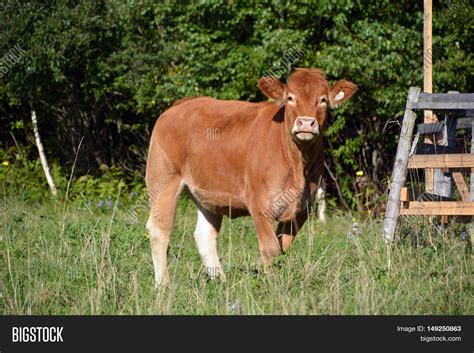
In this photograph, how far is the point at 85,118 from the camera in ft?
59.7

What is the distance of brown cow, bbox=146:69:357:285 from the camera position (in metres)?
6.96

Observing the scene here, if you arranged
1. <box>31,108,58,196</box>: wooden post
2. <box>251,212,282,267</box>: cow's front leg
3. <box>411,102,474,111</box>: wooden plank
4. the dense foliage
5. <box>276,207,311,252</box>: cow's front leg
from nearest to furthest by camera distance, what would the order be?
1. <box>251,212,282,267</box>: cow's front leg
2. <box>276,207,311,252</box>: cow's front leg
3. <box>411,102,474,111</box>: wooden plank
4. the dense foliage
5. <box>31,108,58,196</box>: wooden post

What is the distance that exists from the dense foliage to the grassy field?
241 inches

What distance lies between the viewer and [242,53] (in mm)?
14859

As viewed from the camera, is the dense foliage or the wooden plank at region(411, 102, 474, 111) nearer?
the wooden plank at region(411, 102, 474, 111)

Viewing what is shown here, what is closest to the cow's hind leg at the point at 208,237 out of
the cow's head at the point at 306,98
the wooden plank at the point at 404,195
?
the cow's head at the point at 306,98

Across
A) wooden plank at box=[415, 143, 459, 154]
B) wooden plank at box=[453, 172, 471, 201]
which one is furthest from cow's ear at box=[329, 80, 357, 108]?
wooden plank at box=[453, 172, 471, 201]

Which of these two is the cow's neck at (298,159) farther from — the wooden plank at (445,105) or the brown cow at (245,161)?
the wooden plank at (445,105)

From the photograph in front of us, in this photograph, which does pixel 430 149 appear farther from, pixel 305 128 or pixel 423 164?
pixel 305 128

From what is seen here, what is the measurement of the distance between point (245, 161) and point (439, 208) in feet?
6.14

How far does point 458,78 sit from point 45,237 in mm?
8524

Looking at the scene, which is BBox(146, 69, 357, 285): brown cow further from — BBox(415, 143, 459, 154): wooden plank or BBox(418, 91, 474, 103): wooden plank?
BBox(415, 143, 459, 154): wooden plank

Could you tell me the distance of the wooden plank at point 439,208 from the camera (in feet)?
24.8

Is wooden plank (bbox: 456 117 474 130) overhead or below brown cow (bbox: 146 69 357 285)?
overhead
